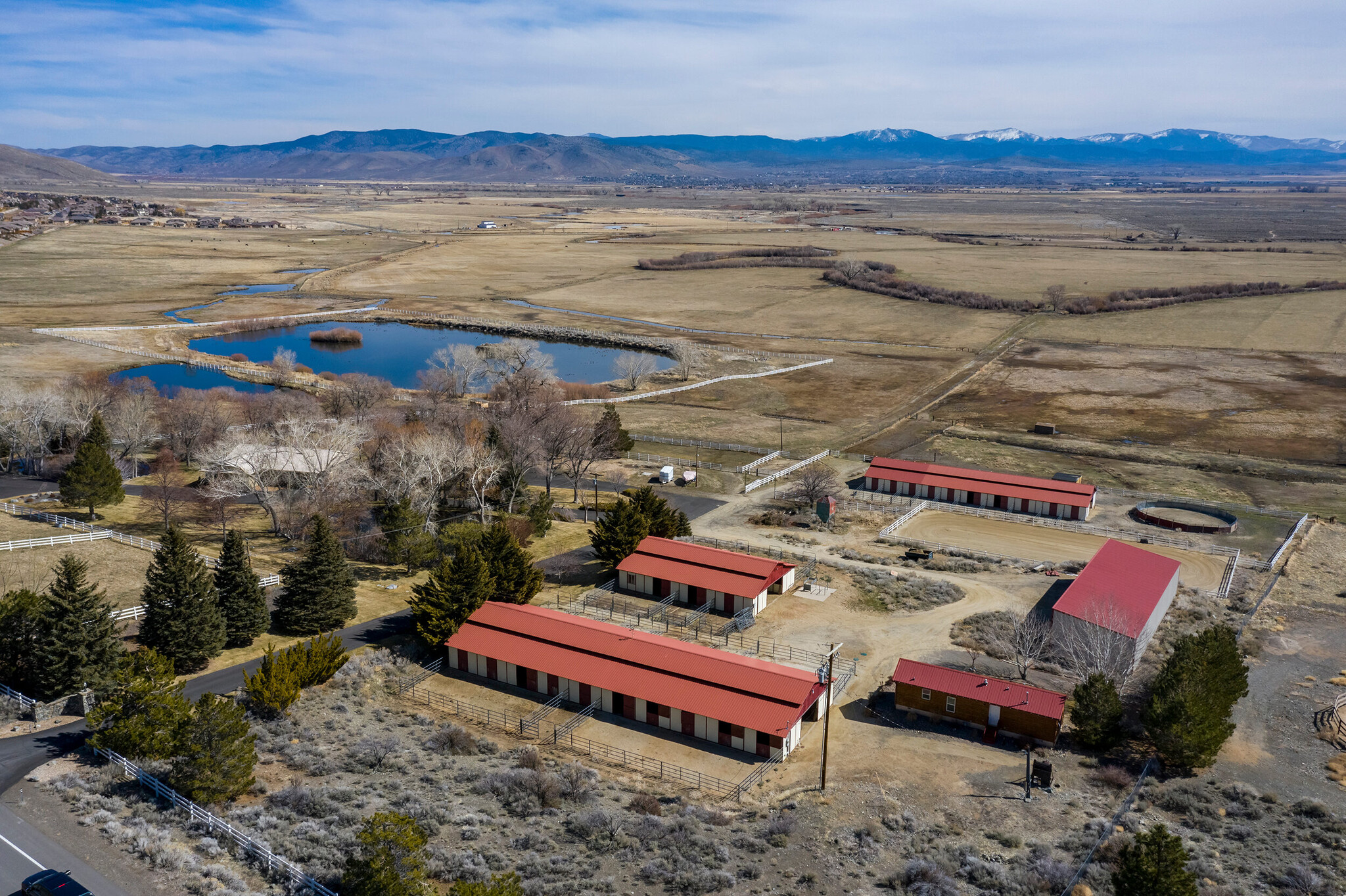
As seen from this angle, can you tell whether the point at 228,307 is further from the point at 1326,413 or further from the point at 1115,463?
the point at 1326,413

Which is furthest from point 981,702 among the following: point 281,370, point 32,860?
point 281,370

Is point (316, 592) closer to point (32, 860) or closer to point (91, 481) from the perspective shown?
point (32, 860)

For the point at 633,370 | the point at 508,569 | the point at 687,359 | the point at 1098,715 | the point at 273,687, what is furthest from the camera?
the point at 687,359

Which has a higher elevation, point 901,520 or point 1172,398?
point 1172,398

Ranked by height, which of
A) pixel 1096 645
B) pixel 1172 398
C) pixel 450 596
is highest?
pixel 450 596

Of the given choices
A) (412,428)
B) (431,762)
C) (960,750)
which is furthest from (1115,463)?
(431,762)

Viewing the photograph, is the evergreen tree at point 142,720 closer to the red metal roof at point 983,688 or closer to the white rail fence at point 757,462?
the red metal roof at point 983,688
